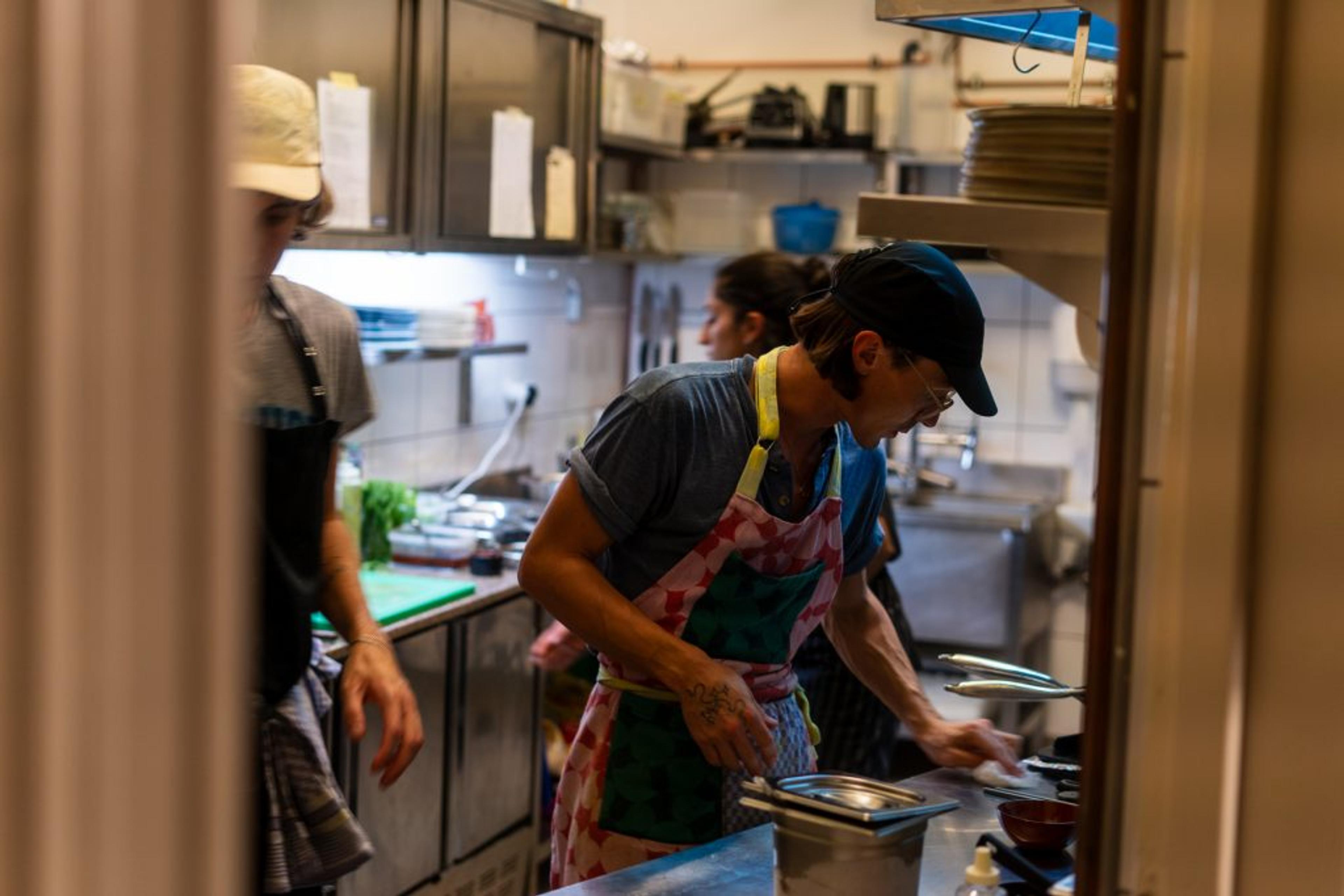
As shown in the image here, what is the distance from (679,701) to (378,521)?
6.23 ft

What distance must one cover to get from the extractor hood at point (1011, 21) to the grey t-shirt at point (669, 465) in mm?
559

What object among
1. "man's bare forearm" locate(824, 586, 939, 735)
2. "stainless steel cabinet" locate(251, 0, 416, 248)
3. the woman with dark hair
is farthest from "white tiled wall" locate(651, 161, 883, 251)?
"man's bare forearm" locate(824, 586, 939, 735)

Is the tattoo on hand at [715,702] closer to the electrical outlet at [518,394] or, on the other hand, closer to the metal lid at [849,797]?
the metal lid at [849,797]

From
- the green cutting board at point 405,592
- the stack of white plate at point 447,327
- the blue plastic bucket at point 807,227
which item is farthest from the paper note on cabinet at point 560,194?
the green cutting board at point 405,592

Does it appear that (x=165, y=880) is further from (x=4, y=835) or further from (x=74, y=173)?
(x=74, y=173)

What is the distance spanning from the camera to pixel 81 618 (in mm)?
710

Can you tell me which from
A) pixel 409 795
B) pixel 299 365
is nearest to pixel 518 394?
pixel 409 795

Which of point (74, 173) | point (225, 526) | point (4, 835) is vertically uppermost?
point (74, 173)

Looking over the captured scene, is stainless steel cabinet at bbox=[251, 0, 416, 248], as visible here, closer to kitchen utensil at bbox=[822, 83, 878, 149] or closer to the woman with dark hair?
the woman with dark hair

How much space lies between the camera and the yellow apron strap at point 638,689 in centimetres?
234

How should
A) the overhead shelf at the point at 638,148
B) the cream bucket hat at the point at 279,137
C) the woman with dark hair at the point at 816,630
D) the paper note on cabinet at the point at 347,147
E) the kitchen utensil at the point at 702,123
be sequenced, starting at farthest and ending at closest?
1. the kitchen utensil at the point at 702,123
2. the overhead shelf at the point at 638,148
3. the paper note on cabinet at the point at 347,147
4. the woman with dark hair at the point at 816,630
5. the cream bucket hat at the point at 279,137

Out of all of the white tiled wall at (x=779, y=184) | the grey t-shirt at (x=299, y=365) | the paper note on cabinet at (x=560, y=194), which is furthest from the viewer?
the white tiled wall at (x=779, y=184)

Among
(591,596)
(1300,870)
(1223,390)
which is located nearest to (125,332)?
(1223,390)

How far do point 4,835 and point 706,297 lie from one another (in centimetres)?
529
